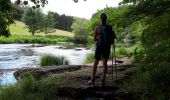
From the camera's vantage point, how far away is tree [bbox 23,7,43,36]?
109 metres

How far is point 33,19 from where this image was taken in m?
111

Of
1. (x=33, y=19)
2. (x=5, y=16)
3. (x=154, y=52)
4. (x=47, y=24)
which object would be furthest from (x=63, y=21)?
(x=154, y=52)

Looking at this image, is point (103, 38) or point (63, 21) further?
point (63, 21)

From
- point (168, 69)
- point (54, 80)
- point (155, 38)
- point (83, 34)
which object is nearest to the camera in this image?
point (155, 38)

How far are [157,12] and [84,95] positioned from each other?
3.24 meters

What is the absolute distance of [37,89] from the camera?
420 inches

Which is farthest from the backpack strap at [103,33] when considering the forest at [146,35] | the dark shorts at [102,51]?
the forest at [146,35]

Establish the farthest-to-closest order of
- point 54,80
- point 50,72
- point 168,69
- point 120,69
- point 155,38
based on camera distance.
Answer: point 50,72 < point 120,69 < point 54,80 < point 168,69 < point 155,38

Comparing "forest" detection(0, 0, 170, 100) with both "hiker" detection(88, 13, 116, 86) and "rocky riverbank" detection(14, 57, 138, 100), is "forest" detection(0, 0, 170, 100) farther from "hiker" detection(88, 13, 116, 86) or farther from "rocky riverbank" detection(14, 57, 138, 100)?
"hiker" detection(88, 13, 116, 86)

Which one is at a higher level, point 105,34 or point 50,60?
point 105,34

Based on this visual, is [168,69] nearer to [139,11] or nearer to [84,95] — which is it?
[84,95]

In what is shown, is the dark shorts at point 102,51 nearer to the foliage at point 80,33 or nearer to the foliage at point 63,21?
the foliage at point 80,33

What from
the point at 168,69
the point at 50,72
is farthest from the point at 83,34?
the point at 168,69

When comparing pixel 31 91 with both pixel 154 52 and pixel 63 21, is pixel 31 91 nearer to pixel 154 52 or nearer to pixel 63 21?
pixel 154 52
